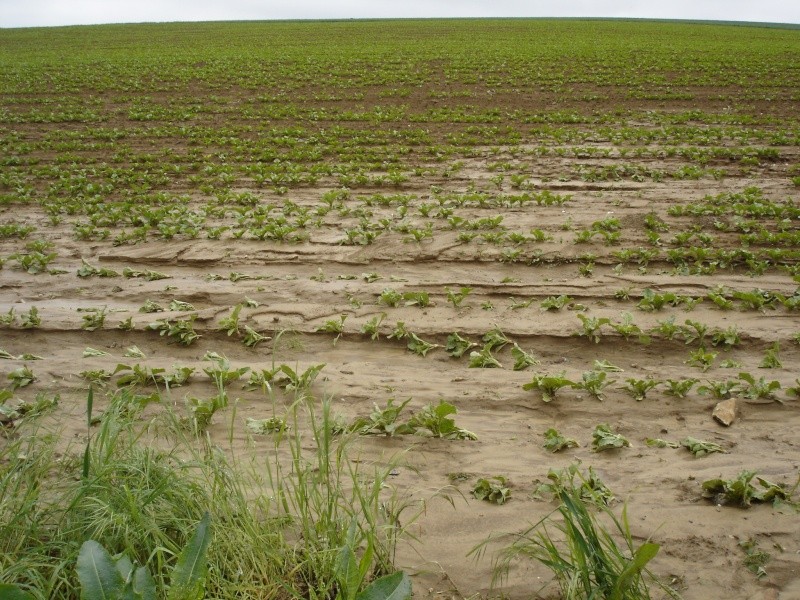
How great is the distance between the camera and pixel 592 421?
3.97m

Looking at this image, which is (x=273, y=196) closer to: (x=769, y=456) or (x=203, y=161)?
(x=203, y=161)

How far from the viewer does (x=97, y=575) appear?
Answer: 2.18m

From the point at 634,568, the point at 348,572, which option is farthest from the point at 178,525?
the point at 634,568

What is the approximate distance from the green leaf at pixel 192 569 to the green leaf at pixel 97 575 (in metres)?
0.19

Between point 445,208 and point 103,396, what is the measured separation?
18.2ft

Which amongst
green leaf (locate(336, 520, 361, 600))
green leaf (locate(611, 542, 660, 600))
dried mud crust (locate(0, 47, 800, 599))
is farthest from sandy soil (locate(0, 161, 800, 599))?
green leaf (locate(336, 520, 361, 600))

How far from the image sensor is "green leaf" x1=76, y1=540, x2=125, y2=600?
7.02 ft

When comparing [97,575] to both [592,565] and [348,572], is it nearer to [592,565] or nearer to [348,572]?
[348,572]

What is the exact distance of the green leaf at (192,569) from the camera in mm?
2160

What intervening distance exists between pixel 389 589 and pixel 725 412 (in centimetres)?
277

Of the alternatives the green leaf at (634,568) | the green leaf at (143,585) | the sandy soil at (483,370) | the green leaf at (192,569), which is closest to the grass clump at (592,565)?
the green leaf at (634,568)

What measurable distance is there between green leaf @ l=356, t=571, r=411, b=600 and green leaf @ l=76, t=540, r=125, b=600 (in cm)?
88

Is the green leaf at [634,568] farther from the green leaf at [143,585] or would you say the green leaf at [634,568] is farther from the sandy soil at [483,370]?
the green leaf at [143,585]

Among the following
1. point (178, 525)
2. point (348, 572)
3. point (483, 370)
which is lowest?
point (483, 370)
